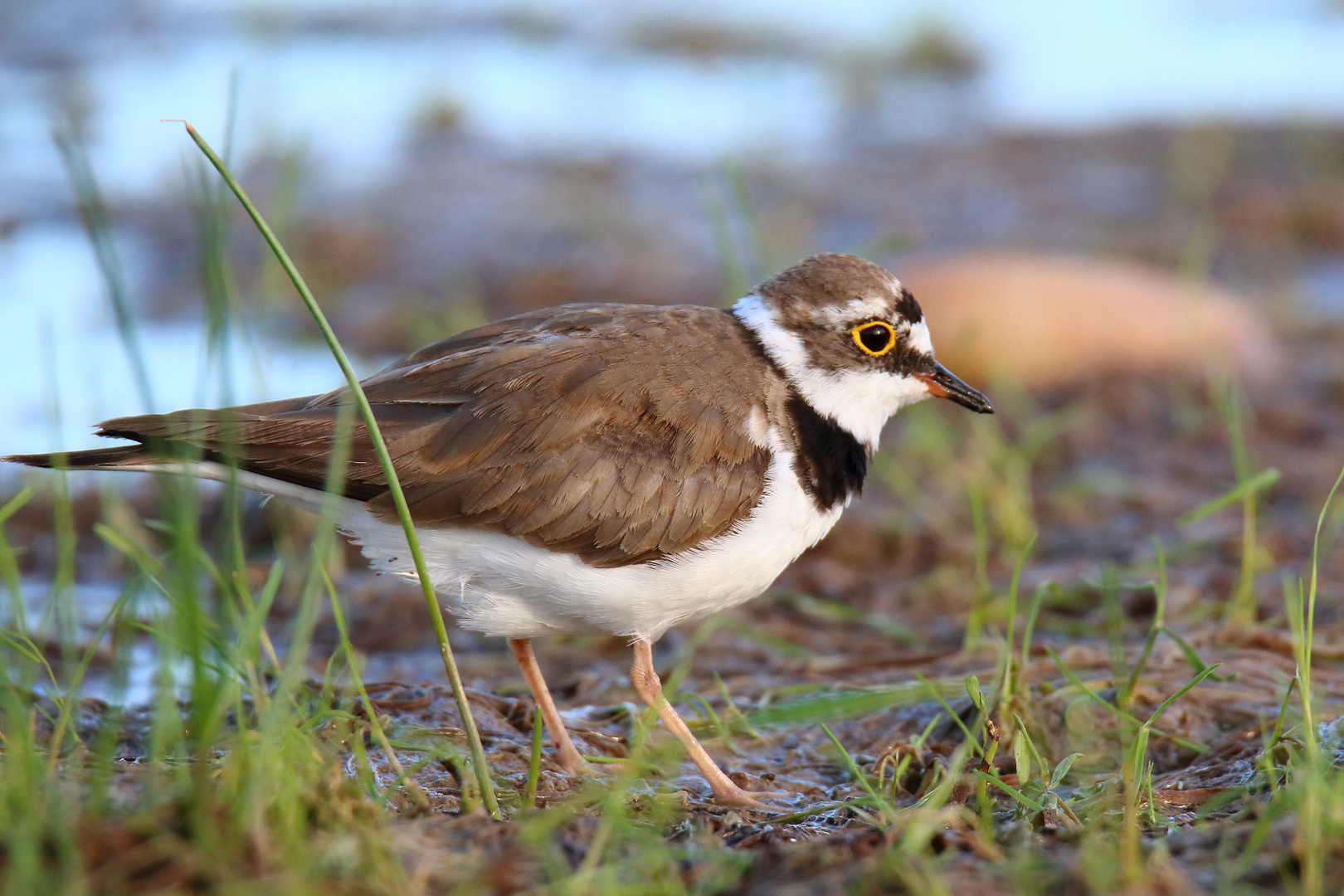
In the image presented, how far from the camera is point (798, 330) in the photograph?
187 inches

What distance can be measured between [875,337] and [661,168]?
29.6 ft

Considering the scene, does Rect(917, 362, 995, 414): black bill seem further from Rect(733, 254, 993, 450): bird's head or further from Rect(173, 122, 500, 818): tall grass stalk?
Rect(173, 122, 500, 818): tall grass stalk

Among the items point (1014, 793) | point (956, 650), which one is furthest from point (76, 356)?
point (1014, 793)

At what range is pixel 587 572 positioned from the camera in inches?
170

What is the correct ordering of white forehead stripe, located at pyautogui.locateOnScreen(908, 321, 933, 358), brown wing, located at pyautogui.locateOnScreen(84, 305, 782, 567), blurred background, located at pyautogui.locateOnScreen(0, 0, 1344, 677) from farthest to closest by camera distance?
blurred background, located at pyautogui.locateOnScreen(0, 0, 1344, 677) < white forehead stripe, located at pyautogui.locateOnScreen(908, 321, 933, 358) < brown wing, located at pyautogui.locateOnScreen(84, 305, 782, 567)

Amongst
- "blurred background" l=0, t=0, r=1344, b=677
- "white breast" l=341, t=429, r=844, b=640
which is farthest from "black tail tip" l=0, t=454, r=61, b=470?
"white breast" l=341, t=429, r=844, b=640

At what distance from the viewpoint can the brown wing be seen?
4.25 meters

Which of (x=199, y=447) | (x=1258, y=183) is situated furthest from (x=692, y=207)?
(x=199, y=447)

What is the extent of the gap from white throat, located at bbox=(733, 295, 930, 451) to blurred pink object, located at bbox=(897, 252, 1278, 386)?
3.88 meters

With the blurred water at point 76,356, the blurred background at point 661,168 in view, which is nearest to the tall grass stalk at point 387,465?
the blurred background at point 661,168

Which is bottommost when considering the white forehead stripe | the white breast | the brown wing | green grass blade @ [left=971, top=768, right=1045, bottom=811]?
green grass blade @ [left=971, top=768, right=1045, bottom=811]

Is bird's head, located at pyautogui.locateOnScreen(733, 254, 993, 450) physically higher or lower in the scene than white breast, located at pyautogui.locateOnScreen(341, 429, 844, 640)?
higher

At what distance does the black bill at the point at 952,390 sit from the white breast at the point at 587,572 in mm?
724

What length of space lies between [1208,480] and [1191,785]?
3651 mm
